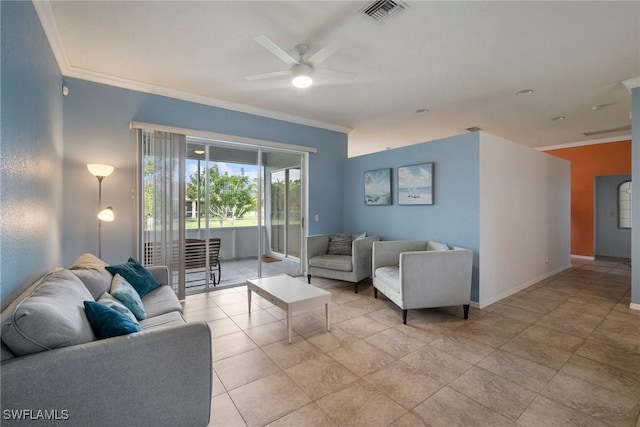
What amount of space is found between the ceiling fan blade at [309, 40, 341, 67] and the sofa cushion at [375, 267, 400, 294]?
2527 millimetres

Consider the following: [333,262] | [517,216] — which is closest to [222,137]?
[333,262]

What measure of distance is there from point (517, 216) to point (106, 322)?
16.3 ft

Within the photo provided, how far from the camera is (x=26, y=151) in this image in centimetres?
196

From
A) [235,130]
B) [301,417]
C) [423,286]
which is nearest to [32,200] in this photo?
[301,417]

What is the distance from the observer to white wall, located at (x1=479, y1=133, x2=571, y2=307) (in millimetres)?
3713

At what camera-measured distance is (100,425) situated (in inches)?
50.1

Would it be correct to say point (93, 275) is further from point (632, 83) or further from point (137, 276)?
point (632, 83)

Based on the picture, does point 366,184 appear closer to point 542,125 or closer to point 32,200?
point 542,125

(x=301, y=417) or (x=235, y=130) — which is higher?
(x=235, y=130)

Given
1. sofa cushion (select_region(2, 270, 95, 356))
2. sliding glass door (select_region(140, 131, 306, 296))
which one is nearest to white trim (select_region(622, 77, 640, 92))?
sliding glass door (select_region(140, 131, 306, 296))

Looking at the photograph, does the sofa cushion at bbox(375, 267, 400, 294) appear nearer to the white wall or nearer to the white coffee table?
the white coffee table

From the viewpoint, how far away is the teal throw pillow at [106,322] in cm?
146

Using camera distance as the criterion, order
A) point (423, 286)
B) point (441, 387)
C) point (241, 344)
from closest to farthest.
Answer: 1. point (441, 387)
2. point (241, 344)
3. point (423, 286)

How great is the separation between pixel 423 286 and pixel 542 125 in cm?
472
